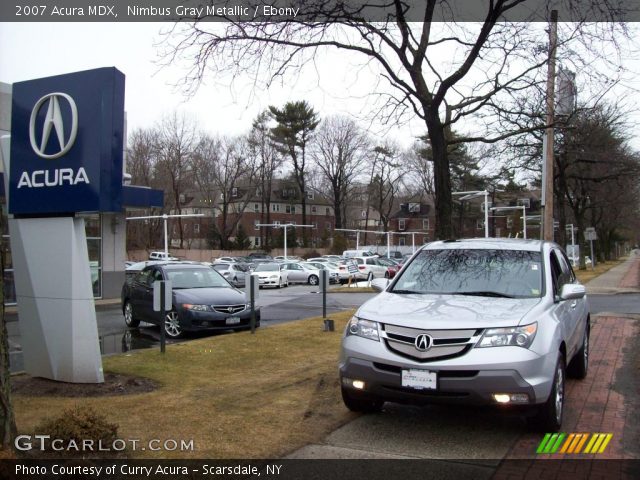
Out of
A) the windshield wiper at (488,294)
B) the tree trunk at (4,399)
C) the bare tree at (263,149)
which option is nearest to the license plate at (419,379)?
the windshield wiper at (488,294)

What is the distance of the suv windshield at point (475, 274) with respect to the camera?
5.86 meters

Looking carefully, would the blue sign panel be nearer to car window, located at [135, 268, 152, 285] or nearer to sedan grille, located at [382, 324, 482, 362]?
sedan grille, located at [382, 324, 482, 362]

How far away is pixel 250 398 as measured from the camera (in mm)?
6430

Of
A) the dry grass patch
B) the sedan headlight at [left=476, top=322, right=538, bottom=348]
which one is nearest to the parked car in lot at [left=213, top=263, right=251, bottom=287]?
the dry grass patch

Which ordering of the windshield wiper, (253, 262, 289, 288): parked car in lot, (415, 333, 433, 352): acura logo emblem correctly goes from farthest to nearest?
(253, 262, 289, 288): parked car in lot, the windshield wiper, (415, 333, 433, 352): acura logo emblem

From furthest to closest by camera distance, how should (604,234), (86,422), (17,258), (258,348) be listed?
(604,234), (258,348), (17,258), (86,422)

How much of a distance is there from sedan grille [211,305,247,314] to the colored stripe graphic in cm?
755

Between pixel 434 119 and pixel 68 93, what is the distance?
6030 mm

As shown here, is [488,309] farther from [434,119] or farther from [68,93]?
[434,119]

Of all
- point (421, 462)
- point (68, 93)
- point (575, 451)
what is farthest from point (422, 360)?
point (68, 93)

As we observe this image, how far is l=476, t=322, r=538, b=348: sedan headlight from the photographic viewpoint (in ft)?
15.7

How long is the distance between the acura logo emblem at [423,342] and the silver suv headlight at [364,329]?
0.40m

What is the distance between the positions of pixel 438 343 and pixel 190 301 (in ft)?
24.6

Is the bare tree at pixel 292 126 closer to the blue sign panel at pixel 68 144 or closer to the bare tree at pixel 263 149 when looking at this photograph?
the bare tree at pixel 263 149
